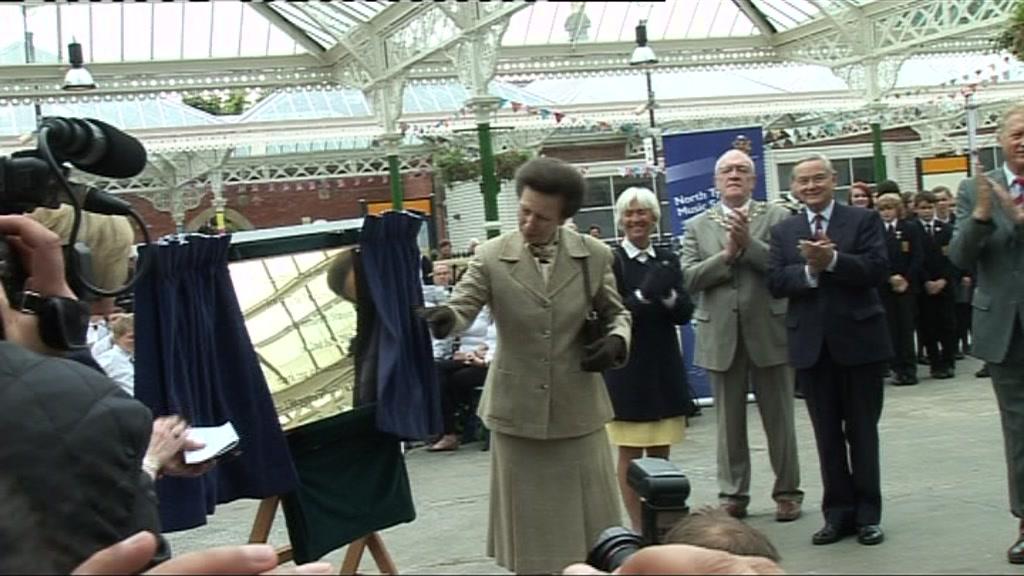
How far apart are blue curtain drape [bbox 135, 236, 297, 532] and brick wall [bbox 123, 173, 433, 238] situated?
78.8 ft

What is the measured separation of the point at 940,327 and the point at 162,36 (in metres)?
13.3

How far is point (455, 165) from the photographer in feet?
73.0

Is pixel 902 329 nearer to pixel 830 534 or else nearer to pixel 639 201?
pixel 639 201

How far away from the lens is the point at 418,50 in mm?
18016

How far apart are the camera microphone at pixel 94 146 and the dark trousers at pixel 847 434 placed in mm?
3714

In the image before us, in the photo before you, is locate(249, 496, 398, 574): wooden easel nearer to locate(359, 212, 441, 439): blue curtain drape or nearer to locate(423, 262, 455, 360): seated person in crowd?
locate(359, 212, 441, 439): blue curtain drape

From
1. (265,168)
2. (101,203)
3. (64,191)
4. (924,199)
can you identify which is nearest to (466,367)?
(924,199)

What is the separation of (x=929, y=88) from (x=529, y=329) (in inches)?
856

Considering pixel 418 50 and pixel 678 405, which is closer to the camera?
pixel 678 405

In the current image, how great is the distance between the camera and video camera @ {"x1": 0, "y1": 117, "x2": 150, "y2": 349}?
6.86 ft

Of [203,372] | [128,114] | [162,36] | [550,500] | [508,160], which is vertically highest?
[162,36]

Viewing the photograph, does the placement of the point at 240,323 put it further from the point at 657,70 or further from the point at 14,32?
the point at 657,70

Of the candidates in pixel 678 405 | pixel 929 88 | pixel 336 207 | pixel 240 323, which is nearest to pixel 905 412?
pixel 678 405

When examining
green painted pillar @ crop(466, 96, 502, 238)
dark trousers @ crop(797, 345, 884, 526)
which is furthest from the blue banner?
dark trousers @ crop(797, 345, 884, 526)
